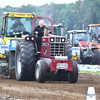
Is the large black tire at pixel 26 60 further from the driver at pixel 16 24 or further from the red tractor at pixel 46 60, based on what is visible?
the driver at pixel 16 24

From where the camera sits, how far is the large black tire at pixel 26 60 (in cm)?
1069

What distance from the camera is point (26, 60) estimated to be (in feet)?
35.1

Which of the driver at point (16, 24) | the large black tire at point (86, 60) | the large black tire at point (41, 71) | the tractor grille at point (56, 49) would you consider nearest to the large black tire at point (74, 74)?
the tractor grille at point (56, 49)

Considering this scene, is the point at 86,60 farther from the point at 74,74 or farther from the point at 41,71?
the point at 41,71

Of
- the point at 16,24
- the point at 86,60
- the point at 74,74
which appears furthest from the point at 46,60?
the point at 86,60

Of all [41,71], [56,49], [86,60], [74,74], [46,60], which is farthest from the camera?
[86,60]

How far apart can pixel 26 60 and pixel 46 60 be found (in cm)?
66

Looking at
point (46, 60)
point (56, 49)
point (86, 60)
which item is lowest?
point (86, 60)

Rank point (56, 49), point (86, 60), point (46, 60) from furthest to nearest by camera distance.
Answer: point (86, 60)
point (56, 49)
point (46, 60)

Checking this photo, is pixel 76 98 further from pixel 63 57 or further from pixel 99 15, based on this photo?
pixel 99 15

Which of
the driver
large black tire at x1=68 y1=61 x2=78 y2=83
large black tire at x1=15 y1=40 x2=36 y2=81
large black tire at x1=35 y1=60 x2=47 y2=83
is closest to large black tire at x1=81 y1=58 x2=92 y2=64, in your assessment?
the driver

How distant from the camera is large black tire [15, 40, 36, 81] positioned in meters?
10.7

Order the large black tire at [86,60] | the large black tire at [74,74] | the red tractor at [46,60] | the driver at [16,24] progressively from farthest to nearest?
the large black tire at [86,60] < the driver at [16,24] < the large black tire at [74,74] < the red tractor at [46,60]

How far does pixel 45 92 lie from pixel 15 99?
127cm
